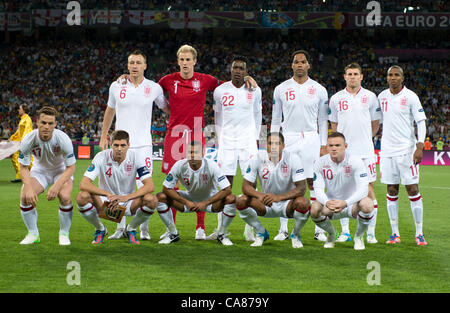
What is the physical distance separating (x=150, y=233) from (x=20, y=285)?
305cm

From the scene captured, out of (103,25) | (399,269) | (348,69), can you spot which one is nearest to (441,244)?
(399,269)

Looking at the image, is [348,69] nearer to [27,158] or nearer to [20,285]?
[27,158]

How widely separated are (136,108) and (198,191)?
130 centimetres

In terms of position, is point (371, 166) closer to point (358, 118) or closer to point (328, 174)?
point (358, 118)

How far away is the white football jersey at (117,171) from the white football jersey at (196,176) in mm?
295

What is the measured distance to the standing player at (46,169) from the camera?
6441 mm

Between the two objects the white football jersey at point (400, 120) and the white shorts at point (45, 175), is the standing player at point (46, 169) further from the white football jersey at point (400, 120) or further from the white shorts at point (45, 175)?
the white football jersey at point (400, 120)

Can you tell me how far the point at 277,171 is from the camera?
6559 millimetres

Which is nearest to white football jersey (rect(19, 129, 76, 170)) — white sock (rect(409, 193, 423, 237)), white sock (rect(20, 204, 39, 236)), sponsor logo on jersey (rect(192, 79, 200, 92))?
white sock (rect(20, 204, 39, 236))

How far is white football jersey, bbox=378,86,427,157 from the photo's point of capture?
7.00 m

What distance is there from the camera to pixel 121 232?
720 cm

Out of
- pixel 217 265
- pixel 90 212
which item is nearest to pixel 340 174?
Result: pixel 217 265

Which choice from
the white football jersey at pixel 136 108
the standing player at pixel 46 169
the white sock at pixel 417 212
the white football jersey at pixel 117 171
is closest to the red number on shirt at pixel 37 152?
the standing player at pixel 46 169

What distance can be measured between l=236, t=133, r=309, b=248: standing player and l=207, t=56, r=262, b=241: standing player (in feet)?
1.57
